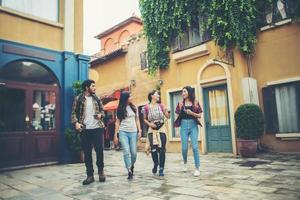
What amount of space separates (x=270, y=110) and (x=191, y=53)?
375 centimetres

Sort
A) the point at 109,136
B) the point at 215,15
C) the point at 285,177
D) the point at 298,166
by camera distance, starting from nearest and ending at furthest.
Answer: the point at 285,177 → the point at 298,166 → the point at 215,15 → the point at 109,136

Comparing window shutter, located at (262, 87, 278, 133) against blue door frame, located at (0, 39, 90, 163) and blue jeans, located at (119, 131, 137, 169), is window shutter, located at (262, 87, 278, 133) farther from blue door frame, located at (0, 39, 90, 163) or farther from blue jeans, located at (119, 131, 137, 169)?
blue door frame, located at (0, 39, 90, 163)

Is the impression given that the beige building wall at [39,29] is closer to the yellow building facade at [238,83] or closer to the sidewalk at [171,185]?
the yellow building facade at [238,83]

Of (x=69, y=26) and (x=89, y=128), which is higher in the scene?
(x=69, y=26)

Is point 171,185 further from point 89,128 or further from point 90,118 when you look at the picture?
point 90,118

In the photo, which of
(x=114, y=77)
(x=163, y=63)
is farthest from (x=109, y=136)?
(x=163, y=63)

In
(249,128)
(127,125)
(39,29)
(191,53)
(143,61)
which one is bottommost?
(249,128)

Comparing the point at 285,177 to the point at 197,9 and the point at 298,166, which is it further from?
the point at 197,9

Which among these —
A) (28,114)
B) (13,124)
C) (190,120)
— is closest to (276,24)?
(190,120)

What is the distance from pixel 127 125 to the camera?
18.6 feet

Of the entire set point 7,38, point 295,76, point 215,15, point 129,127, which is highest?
point 215,15

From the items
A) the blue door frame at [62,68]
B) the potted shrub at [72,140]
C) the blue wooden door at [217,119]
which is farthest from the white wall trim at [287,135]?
the blue door frame at [62,68]

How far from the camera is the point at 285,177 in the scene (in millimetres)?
5266

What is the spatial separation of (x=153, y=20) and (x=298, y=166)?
27.2 ft
